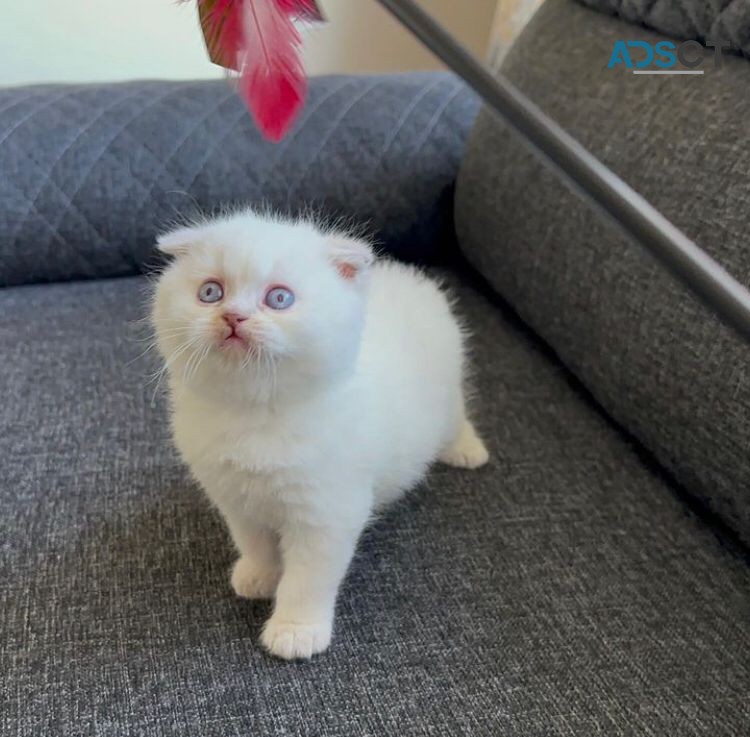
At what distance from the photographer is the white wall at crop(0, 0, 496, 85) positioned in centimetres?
164

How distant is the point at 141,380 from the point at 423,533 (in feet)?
1.38

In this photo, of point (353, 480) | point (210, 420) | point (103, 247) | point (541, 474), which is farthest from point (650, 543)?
point (103, 247)

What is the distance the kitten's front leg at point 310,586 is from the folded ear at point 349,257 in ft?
0.71

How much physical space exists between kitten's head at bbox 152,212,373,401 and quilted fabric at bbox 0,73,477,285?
594 mm

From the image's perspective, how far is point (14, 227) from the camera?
123 cm

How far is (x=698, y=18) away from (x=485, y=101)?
0.64 metres

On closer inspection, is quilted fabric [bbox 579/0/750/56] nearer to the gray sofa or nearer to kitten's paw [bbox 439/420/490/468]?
the gray sofa

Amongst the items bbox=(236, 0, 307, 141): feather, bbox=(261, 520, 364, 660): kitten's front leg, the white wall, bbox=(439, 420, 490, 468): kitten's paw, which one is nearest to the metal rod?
bbox=(236, 0, 307, 141): feather

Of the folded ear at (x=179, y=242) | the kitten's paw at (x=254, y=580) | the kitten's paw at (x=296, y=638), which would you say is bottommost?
the kitten's paw at (x=254, y=580)

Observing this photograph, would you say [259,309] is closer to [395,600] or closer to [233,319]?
[233,319]

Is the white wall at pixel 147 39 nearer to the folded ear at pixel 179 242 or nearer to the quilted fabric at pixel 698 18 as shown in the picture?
the quilted fabric at pixel 698 18

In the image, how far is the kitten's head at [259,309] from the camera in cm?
65

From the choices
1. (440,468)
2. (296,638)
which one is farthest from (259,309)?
(440,468)

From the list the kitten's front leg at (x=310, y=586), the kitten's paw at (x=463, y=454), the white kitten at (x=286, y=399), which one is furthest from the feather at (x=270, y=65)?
the kitten's paw at (x=463, y=454)
